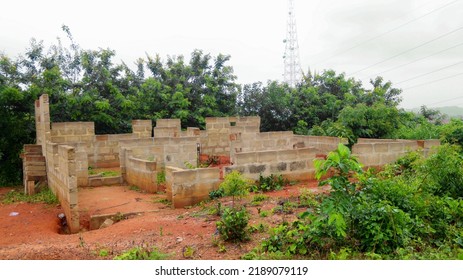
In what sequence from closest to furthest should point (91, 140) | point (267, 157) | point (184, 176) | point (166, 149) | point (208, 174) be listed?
point (184, 176), point (208, 174), point (267, 157), point (166, 149), point (91, 140)

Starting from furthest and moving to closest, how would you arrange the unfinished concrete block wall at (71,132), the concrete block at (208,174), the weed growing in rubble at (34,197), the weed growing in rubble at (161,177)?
1. the unfinished concrete block wall at (71,132)
2. the weed growing in rubble at (161,177)
3. the weed growing in rubble at (34,197)
4. the concrete block at (208,174)

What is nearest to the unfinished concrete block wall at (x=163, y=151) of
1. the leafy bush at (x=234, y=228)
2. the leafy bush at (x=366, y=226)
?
the leafy bush at (x=234, y=228)

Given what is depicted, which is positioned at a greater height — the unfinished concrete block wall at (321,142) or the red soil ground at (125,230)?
the unfinished concrete block wall at (321,142)

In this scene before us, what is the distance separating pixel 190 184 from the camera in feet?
27.7

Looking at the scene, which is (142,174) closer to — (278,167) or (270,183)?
(270,183)

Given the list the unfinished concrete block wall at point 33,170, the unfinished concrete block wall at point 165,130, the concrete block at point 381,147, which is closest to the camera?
the concrete block at point 381,147

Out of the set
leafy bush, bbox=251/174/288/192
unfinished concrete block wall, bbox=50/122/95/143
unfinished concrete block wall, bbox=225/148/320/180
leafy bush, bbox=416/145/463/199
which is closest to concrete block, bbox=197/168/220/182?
unfinished concrete block wall, bbox=225/148/320/180

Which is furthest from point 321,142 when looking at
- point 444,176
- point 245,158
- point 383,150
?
point 444,176

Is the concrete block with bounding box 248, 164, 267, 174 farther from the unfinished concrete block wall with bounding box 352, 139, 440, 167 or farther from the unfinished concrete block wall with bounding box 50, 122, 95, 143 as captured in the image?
the unfinished concrete block wall with bounding box 50, 122, 95, 143

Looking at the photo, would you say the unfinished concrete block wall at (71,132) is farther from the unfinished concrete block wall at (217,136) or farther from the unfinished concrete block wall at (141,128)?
the unfinished concrete block wall at (217,136)

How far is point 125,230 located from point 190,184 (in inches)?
80.1

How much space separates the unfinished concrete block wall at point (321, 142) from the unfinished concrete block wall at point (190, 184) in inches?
253

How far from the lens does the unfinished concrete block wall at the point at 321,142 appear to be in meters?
14.0

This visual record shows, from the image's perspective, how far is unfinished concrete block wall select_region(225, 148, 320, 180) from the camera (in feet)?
30.9
